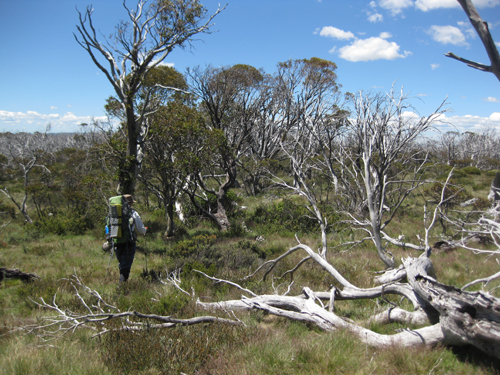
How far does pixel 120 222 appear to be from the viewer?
18.9 feet

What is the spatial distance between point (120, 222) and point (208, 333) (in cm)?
337

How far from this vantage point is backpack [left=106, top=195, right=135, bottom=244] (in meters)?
5.71

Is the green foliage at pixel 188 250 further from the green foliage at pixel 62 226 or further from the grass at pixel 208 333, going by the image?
the green foliage at pixel 62 226

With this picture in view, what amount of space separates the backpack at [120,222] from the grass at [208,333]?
91cm

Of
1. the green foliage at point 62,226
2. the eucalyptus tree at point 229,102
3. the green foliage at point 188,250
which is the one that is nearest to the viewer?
the green foliage at point 188,250

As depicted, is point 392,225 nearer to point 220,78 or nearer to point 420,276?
point 420,276

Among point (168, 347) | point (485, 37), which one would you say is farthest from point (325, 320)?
point (485, 37)

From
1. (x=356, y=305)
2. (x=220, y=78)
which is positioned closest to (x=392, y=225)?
(x=356, y=305)

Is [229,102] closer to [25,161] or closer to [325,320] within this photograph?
[25,161]

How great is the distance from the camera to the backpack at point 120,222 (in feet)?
18.7

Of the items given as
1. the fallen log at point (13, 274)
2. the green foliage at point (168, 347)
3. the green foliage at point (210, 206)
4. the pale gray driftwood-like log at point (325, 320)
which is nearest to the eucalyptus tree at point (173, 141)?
the green foliage at point (210, 206)

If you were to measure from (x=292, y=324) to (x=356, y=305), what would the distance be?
147 cm

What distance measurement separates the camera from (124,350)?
3025 millimetres

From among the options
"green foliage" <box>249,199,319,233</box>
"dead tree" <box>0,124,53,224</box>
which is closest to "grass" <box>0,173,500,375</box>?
"green foliage" <box>249,199,319,233</box>
